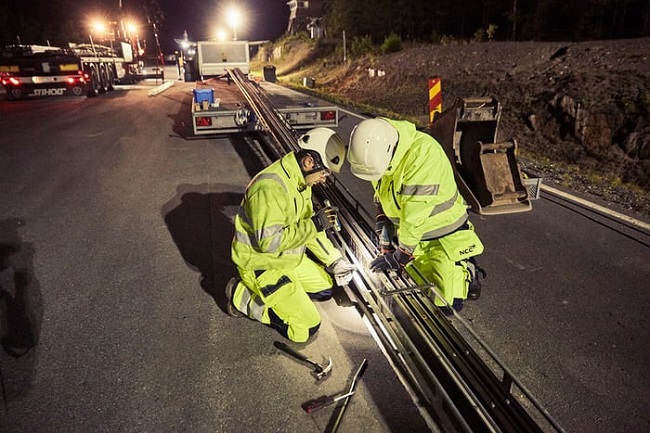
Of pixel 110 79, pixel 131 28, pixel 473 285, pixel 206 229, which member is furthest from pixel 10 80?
pixel 473 285

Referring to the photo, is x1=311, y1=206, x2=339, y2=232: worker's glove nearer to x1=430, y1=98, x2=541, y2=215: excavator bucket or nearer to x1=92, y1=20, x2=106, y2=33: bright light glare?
x1=430, y1=98, x2=541, y2=215: excavator bucket

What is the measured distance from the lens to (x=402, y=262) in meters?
3.30

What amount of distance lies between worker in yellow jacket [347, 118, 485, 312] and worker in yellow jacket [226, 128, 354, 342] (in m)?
0.29

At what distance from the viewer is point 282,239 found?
3.19m

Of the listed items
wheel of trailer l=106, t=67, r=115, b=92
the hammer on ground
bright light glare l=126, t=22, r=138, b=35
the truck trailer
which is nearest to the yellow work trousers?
the hammer on ground

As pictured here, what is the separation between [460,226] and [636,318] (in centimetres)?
150

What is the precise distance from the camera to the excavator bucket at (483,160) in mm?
5297

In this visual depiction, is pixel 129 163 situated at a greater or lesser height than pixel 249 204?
lesser

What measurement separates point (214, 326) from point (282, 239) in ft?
2.96

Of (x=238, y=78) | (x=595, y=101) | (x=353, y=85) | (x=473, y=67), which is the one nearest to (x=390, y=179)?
(x=595, y=101)

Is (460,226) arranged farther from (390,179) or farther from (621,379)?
(621,379)

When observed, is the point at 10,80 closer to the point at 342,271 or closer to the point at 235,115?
the point at 235,115

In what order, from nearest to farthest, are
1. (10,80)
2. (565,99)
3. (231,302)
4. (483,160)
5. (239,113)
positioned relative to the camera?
(231,302), (483,160), (239,113), (565,99), (10,80)

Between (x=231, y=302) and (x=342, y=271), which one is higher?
(x=342, y=271)
